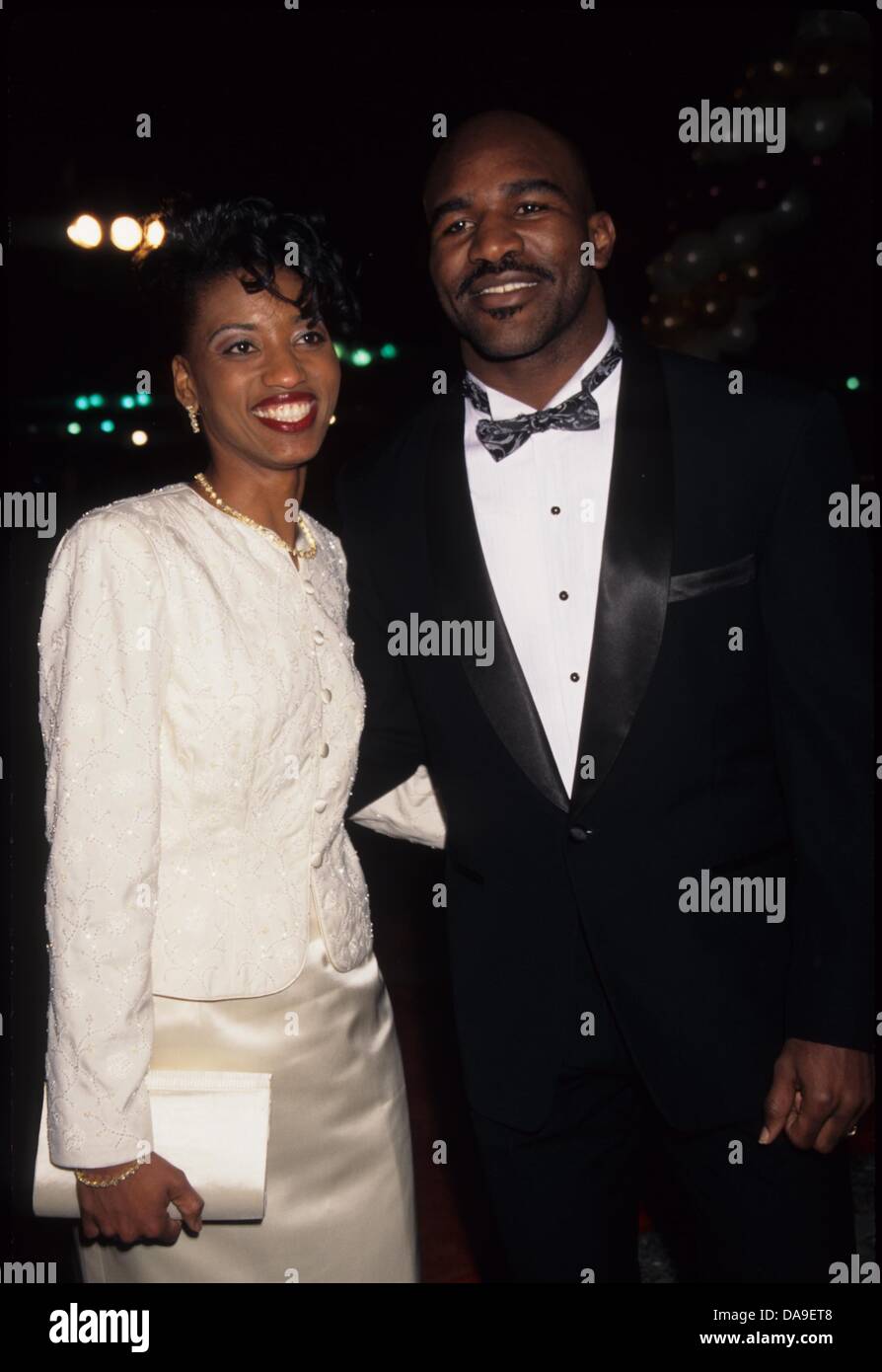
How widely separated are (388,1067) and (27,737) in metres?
0.88

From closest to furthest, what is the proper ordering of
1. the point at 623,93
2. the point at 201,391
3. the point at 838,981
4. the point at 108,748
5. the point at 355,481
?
1. the point at 108,748
2. the point at 838,981
3. the point at 201,391
4. the point at 355,481
5. the point at 623,93

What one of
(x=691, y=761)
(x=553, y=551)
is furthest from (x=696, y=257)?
(x=691, y=761)

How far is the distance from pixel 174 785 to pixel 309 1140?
0.60m

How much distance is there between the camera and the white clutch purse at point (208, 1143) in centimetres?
171

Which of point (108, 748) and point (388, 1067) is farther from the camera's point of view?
point (388, 1067)

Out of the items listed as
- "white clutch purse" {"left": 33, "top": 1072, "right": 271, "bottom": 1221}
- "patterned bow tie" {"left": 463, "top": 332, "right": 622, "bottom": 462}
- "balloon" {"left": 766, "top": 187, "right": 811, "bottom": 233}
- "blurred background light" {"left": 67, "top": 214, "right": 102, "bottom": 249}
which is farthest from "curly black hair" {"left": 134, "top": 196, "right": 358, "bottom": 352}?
"blurred background light" {"left": 67, "top": 214, "right": 102, "bottom": 249}

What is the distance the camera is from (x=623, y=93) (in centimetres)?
361

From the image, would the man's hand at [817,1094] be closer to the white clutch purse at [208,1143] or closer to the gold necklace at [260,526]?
the white clutch purse at [208,1143]

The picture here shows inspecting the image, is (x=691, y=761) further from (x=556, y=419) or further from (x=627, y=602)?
(x=556, y=419)

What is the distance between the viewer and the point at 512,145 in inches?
77.1

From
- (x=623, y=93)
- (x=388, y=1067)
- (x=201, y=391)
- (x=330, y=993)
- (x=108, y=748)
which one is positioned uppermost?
(x=623, y=93)

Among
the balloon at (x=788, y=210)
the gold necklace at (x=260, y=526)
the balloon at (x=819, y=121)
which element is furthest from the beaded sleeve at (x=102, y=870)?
the balloon at (x=788, y=210)
